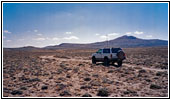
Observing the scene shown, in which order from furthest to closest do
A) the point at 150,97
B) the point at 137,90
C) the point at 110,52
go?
the point at 110,52 < the point at 137,90 < the point at 150,97

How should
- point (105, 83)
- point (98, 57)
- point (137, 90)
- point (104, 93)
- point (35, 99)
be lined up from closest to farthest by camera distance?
point (35, 99)
point (104, 93)
point (137, 90)
point (105, 83)
point (98, 57)

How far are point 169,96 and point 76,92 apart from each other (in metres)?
4.49

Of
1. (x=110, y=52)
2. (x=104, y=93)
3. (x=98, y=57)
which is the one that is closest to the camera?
(x=104, y=93)

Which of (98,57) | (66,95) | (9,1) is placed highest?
(9,1)

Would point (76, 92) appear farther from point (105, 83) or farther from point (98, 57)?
point (98, 57)

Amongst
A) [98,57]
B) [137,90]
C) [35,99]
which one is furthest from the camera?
[98,57]

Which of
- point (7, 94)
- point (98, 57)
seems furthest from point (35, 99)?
point (98, 57)

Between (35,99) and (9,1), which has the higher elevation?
(9,1)

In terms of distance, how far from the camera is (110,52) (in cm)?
1798

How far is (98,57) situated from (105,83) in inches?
398

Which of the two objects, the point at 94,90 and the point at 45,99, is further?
the point at 94,90

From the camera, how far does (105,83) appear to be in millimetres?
9836

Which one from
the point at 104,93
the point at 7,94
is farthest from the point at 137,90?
the point at 7,94

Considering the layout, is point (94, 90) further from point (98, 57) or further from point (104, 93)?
point (98, 57)
